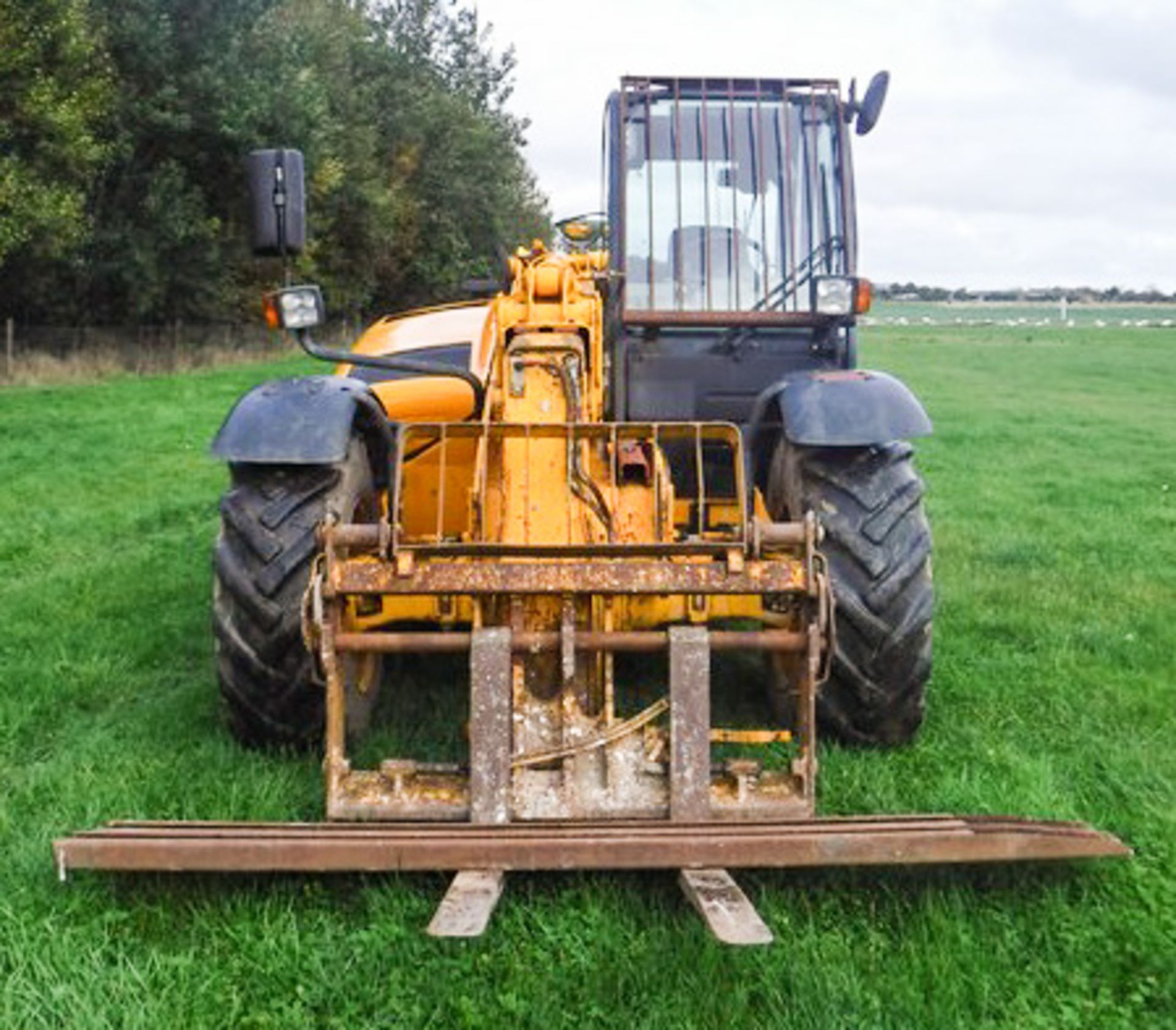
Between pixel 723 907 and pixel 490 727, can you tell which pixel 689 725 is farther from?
pixel 723 907

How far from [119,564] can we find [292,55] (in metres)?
20.7

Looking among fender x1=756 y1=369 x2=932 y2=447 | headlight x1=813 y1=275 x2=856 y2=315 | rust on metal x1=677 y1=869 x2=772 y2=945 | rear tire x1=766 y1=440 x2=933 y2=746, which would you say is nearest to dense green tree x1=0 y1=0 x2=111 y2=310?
headlight x1=813 y1=275 x2=856 y2=315

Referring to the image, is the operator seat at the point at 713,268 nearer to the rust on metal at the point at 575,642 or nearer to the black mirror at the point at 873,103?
the black mirror at the point at 873,103

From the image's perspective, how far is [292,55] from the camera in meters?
26.9

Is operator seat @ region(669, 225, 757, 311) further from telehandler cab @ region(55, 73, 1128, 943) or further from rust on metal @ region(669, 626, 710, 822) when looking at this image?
rust on metal @ region(669, 626, 710, 822)

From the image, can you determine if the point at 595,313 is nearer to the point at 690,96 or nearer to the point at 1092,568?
the point at 690,96

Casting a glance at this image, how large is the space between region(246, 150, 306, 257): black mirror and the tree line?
42.1 feet

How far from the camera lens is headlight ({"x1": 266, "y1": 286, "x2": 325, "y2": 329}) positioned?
464cm

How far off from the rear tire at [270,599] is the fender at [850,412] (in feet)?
5.13

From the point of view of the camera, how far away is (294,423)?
15.5ft

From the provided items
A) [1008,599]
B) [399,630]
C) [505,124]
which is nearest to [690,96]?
[399,630]

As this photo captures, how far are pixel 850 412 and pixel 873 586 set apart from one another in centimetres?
60

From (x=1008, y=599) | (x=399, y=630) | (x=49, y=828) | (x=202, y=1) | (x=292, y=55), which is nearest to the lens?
(x=49, y=828)

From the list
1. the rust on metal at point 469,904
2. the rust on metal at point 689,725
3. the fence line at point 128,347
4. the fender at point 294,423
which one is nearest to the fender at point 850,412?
the rust on metal at point 689,725
